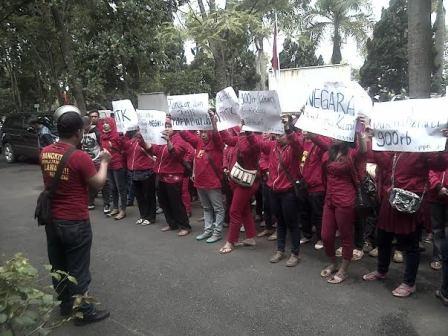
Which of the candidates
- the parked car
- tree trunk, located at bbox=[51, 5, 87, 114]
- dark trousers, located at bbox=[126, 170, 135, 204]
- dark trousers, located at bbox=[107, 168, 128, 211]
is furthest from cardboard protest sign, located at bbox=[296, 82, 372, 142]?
the parked car

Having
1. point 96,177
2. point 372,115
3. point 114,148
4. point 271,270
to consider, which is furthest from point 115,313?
point 114,148

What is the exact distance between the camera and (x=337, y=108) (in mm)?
4473

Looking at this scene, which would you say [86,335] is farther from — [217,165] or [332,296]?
[217,165]

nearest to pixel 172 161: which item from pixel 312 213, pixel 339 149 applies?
pixel 312 213

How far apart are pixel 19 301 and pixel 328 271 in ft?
11.4

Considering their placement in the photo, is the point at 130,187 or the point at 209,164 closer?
the point at 209,164

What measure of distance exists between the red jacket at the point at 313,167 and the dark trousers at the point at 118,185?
10.8 ft

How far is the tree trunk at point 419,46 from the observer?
23.0ft

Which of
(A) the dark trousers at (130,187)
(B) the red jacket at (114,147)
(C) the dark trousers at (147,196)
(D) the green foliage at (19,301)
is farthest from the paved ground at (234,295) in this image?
(A) the dark trousers at (130,187)

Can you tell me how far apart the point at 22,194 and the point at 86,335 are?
777 centimetres

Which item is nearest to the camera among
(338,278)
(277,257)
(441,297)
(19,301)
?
Result: (19,301)

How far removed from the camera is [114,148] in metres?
7.62

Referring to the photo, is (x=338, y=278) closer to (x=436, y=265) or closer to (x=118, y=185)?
(x=436, y=265)

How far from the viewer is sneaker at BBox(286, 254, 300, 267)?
5.30m
